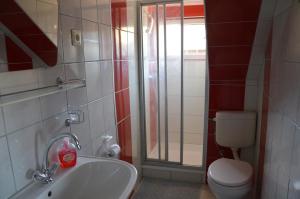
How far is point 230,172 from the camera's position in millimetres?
1966

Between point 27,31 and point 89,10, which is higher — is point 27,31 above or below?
below

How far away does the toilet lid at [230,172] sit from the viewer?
184 cm

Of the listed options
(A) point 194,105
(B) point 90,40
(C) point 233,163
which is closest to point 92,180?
(B) point 90,40

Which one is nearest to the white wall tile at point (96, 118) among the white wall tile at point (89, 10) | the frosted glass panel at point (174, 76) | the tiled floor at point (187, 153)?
the white wall tile at point (89, 10)

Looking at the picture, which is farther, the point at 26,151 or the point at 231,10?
the point at 231,10

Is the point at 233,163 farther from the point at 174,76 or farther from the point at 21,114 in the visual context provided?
the point at 21,114

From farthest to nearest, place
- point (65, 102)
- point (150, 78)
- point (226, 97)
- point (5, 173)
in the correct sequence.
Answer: point (150, 78)
point (226, 97)
point (65, 102)
point (5, 173)

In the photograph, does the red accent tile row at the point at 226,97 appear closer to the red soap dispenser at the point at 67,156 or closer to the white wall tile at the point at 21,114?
the red soap dispenser at the point at 67,156

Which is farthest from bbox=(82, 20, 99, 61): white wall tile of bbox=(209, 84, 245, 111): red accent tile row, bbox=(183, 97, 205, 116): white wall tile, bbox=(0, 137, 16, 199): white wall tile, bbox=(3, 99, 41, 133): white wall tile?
bbox=(183, 97, 205, 116): white wall tile

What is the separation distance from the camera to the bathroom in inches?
42.9

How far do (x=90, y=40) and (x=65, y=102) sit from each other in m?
0.52

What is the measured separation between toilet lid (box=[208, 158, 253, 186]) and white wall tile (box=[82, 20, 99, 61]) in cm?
135

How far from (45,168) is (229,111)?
178 cm

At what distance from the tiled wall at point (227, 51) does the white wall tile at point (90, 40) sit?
0.85 metres
